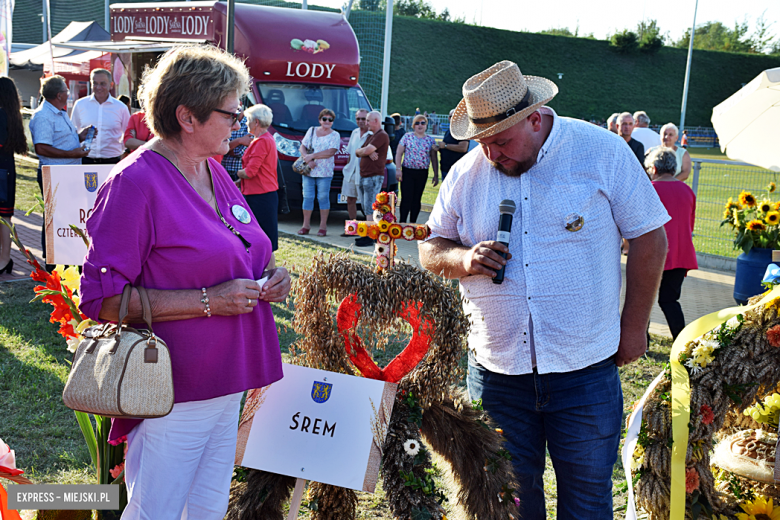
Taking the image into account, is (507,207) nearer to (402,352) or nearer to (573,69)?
(402,352)

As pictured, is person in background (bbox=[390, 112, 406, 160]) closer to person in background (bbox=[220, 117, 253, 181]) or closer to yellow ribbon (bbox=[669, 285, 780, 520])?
person in background (bbox=[220, 117, 253, 181])

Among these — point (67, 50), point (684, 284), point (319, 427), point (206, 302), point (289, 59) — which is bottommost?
point (684, 284)

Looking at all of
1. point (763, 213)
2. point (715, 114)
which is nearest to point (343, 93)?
point (715, 114)

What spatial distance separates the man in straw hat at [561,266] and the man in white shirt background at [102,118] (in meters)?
7.18

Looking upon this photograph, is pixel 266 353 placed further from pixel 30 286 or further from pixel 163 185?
pixel 30 286

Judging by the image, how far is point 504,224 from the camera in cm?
223

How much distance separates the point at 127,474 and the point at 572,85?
5660 centimetres

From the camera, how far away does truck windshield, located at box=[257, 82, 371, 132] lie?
11.3 meters

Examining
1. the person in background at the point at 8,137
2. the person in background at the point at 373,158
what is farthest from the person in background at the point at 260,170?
the person in background at the point at 373,158

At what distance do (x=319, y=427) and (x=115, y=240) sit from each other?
108 cm

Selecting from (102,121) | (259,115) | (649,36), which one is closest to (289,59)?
(102,121)

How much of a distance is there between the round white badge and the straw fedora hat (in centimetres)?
81

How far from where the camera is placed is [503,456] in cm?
240

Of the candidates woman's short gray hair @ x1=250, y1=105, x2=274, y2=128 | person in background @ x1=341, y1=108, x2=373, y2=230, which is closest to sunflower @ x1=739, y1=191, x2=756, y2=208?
woman's short gray hair @ x1=250, y1=105, x2=274, y2=128
